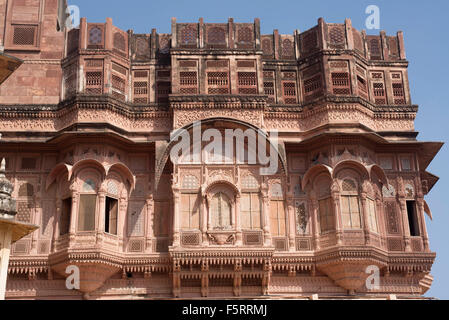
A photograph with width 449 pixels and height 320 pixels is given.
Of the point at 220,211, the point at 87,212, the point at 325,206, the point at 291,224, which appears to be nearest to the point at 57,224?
the point at 87,212

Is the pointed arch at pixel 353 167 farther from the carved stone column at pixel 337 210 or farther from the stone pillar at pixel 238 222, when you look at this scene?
the stone pillar at pixel 238 222

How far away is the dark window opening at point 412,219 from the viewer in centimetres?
2081

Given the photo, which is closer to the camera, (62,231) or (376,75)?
(62,231)

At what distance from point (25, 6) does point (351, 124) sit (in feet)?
38.2

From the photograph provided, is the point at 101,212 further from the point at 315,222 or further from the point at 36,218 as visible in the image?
the point at 315,222

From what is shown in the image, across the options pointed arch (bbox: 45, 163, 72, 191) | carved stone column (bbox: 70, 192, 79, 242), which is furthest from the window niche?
pointed arch (bbox: 45, 163, 72, 191)

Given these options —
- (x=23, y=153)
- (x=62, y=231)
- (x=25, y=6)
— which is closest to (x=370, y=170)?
(x=62, y=231)

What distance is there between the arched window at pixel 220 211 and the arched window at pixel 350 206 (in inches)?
135

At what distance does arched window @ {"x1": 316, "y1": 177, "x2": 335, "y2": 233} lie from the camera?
20.2 meters

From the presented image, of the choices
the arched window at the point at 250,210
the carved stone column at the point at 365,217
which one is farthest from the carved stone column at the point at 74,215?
the carved stone column at the point at 365,217

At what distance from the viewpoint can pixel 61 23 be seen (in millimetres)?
23672

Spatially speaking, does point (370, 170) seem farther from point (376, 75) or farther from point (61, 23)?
point (61, 23)

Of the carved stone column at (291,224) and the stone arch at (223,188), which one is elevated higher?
the stone arch at (223,188)

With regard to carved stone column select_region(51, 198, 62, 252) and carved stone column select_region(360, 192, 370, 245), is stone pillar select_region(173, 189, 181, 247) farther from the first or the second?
carved stone column select_region(360, 192, 370, 245)
